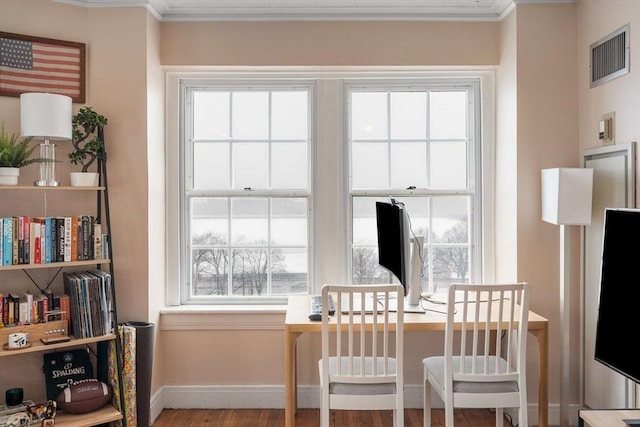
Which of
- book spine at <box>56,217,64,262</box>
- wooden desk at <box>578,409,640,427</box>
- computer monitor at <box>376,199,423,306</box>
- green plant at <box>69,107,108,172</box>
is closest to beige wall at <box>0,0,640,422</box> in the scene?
green plant at <box>69,107,108,172</box>

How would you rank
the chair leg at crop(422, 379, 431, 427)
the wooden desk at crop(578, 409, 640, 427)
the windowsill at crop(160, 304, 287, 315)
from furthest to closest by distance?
the windowsill at crop(160, 304, 287, 315)
the chair leg at crop(422, 379, 431, 427)
the wooden desk at crop(578, 409, 640, 427)

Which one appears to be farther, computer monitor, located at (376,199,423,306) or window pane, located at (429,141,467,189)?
window pane, located at (429,141,467,189)

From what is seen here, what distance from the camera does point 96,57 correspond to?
3.07 metres

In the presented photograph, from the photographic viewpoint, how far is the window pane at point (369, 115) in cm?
349

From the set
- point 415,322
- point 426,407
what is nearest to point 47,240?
point 415,322

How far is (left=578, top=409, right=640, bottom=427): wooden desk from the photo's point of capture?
5.47 feet

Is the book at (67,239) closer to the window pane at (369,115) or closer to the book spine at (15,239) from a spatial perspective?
the book spine at (15,239)

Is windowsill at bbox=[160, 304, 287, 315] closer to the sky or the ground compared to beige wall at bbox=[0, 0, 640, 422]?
closer to the ground

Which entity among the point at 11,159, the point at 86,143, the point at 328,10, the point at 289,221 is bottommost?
the point at 289,221

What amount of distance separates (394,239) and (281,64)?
4.66 feet

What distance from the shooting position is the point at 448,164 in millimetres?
3492

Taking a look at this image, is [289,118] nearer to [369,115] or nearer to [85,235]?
[369,115]

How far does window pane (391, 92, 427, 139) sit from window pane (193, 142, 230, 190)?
1221 millimetres

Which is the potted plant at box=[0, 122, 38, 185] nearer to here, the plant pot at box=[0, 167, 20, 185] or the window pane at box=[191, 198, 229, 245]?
the plant pot at box=[0, 167, 20, 185]
